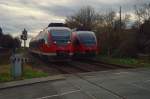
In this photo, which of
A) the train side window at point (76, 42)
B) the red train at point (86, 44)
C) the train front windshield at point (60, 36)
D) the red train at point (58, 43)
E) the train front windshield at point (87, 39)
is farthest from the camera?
the train side window at point (76, 42)

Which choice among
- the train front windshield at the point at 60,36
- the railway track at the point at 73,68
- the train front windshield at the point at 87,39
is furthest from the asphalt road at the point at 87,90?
the train front windshield at the point at 87,39

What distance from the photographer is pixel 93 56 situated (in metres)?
41.5

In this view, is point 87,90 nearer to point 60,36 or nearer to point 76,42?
point 60,36

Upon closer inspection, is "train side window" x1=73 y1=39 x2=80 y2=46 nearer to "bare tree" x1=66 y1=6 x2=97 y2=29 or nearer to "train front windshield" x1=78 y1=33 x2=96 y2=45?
"train front windshield" x1=78 y1=33 x2=96 y2=45

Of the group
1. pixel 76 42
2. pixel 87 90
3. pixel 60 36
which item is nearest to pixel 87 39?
pixel 76 42

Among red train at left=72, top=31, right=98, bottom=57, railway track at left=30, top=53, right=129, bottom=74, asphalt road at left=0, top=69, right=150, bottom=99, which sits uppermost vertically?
red train at left=72, top=31, right=98, bottom=57

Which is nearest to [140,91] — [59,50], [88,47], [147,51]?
[59,50]

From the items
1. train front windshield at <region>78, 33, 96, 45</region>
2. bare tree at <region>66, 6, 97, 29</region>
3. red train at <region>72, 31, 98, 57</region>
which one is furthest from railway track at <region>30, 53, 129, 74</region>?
bare tree at <region>66, 6, 97, 29</region>

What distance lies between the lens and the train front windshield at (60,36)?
113 feet

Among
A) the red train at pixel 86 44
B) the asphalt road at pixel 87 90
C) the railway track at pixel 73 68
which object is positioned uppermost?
the red train at pixel 86 44

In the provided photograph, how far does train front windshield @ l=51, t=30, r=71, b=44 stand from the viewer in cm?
3453

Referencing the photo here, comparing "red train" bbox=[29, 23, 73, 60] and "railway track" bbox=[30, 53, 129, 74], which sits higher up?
"red train" bbox=[29, 23, 73, 60]

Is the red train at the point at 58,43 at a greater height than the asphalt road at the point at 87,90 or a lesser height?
greater

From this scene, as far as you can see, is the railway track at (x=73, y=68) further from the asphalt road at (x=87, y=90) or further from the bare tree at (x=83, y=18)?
the bare tree at (x=83, y=18)
